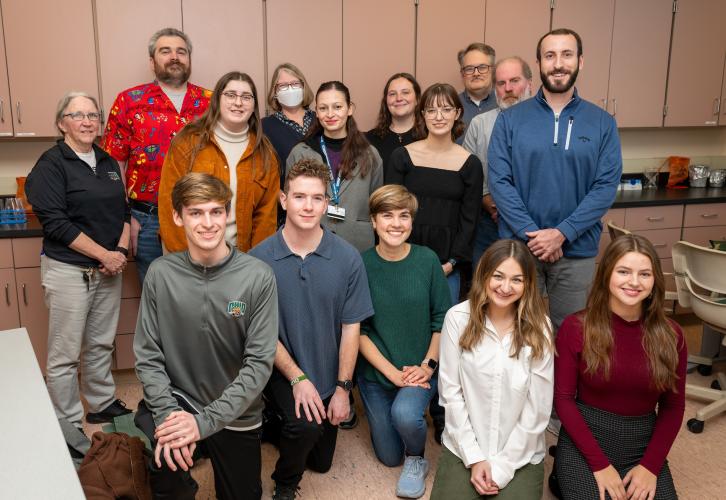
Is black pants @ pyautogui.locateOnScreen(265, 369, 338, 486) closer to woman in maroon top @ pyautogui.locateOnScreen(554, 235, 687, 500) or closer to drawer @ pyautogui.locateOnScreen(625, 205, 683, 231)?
woman in maroon top @ pyautogui.locateOnScreen(554, 235, 687, 500)

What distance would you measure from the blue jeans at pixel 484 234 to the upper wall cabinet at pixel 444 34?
123cm

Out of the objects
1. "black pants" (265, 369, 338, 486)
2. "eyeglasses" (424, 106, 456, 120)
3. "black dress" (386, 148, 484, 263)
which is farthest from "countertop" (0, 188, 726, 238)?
"black pants" (265, 369, 338, 486)

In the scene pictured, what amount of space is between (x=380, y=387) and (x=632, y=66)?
3.06 meters

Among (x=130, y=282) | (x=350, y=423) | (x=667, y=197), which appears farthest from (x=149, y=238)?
(x=667, y=197)

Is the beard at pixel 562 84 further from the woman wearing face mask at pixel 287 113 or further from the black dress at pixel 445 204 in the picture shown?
the woman wearing face mask at pixel 287 113

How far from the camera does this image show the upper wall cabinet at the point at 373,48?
3658mm

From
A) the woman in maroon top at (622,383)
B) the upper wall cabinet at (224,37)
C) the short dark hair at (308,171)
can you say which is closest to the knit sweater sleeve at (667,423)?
the woman in maroon top at (622,383)

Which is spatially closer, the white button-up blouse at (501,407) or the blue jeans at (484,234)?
the white button-up blouse at (501,407)

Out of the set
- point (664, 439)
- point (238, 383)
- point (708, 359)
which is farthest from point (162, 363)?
point (708, 359)

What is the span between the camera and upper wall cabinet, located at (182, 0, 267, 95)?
3.38m

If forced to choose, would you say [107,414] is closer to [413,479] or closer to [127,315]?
[127,315]

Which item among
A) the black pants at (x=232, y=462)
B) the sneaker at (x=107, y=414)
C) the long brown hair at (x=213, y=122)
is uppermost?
the long brown hair at (x=213, y=122)

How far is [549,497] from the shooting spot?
7.46 feet

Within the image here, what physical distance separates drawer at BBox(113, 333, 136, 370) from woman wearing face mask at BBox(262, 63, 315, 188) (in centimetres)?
126
